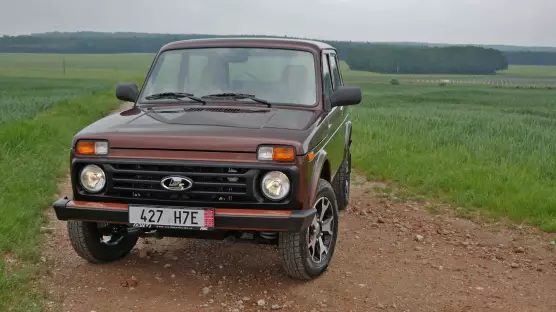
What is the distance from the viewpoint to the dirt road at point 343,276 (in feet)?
14.3

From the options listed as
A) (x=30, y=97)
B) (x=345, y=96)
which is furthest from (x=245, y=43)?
(x=30, y=97)

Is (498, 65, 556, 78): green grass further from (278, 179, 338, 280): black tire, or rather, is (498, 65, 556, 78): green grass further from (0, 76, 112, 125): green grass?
(278, 179, 338, 280): black tire

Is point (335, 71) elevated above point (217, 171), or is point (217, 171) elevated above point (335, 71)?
Result: point (335, 71)

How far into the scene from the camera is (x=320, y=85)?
5371 mm

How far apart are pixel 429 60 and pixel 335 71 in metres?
137

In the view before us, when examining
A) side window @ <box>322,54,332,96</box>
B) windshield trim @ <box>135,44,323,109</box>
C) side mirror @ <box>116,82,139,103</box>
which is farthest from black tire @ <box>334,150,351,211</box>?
side mirror @ <box>116,82,139,103</box>

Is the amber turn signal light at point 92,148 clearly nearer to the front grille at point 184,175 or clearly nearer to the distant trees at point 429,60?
the front grille at point 184,175

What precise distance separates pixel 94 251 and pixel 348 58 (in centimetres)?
13255

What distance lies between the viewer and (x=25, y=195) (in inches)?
281

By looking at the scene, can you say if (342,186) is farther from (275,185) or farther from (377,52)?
(377,52)

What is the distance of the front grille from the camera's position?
4215 millimetres

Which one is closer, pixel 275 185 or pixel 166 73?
pixel 275 185

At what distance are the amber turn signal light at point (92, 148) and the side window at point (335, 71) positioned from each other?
2.85m

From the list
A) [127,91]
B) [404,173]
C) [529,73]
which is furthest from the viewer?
[529,73]
